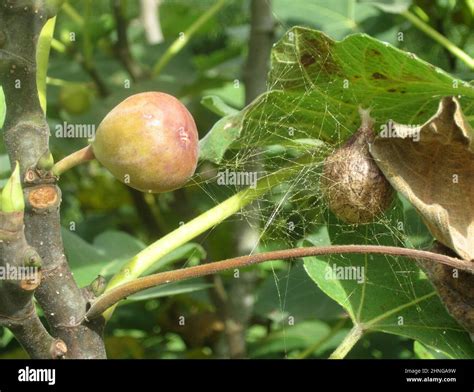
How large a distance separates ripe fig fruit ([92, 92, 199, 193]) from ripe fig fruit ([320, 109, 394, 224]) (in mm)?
159

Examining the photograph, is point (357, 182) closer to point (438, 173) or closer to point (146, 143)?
point (438, 173)

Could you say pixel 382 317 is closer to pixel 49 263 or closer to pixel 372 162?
pixel 372 162

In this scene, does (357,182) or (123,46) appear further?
(123,46)

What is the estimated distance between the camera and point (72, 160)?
0.69 m

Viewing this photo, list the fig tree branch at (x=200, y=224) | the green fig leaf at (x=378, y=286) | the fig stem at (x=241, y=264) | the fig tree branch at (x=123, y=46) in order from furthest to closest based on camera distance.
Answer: the fig tree branch at (x=123, y=46), the green fig leaf at (x=378, y=286), the fig tree branch at (x=200, y=224), the fig stem at (x=241, y=264)

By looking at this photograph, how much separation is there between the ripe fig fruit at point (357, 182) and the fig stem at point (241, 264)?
116 mm

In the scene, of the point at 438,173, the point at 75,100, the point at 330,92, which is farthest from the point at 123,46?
the point at 438,173

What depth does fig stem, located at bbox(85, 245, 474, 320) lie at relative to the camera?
612 millimetres

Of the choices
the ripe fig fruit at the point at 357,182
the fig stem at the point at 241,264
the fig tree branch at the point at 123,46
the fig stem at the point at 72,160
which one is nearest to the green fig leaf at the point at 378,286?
the ripe fig fruit at the point at 357,182

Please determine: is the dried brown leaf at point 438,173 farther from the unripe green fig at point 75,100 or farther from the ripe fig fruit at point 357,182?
the unripe green fig at point 75,100

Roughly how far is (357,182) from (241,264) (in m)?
0.19

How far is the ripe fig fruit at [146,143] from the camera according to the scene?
0.68m

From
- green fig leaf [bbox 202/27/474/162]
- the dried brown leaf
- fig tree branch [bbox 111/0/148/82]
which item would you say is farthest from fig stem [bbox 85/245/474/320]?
fig tree branch [bbox 111/0/148/82]

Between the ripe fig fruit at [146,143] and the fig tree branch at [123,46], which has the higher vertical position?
the fig tree branch at [123,46]
